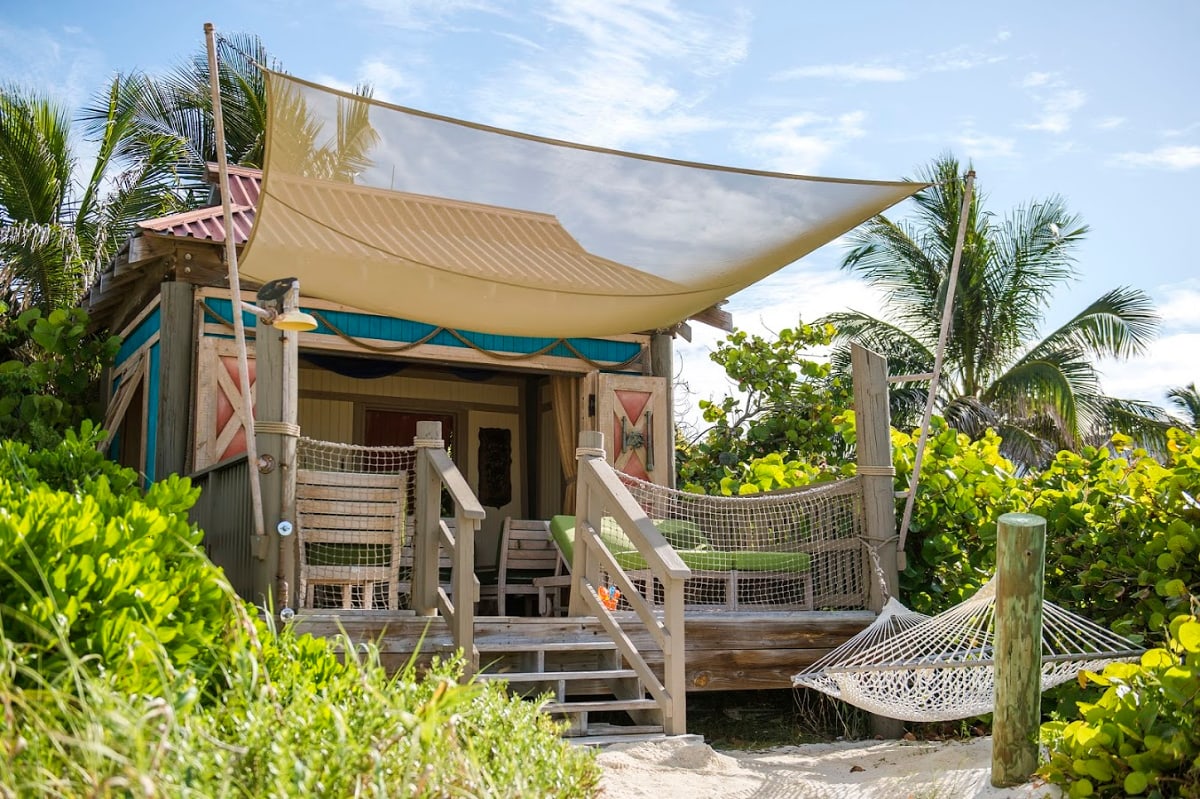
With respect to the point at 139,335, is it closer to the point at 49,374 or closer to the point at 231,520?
the point at 49,374

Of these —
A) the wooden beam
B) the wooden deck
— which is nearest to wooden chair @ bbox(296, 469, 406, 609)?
the wooden deck

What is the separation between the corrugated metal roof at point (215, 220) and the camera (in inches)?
277

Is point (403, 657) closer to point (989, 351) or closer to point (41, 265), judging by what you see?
point (41, 265)

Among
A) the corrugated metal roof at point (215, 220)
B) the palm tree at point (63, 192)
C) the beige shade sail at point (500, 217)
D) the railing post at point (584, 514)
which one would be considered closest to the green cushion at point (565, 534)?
the railing post at point (584, 514)

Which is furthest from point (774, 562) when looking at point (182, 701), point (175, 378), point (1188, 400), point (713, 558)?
point (1188, 400)

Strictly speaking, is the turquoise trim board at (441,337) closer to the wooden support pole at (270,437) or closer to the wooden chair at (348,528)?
the wooden chair at (348,528)

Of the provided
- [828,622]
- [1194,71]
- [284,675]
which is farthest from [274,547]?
[1194,71]

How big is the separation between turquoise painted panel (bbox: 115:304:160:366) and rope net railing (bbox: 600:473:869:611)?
3.43 meters

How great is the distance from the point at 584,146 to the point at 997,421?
14.0 metres

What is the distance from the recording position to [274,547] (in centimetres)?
463

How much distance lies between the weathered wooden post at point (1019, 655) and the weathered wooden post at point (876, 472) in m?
1.99

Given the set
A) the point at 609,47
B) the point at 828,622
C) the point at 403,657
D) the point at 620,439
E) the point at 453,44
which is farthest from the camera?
the point at 453,44

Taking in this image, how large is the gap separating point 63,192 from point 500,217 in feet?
35.4

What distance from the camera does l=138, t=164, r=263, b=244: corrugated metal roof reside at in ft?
23.1
